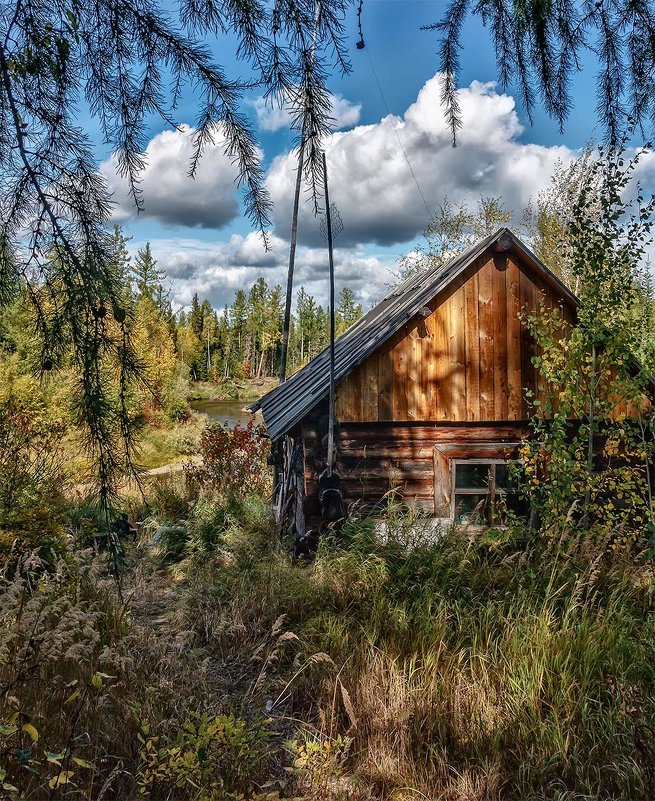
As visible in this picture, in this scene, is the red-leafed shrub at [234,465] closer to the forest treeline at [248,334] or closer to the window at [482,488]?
the window at [482,488]

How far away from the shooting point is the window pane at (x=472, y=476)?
27.0 ft

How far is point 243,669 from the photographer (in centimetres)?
446

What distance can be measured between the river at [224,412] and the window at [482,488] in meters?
22.0

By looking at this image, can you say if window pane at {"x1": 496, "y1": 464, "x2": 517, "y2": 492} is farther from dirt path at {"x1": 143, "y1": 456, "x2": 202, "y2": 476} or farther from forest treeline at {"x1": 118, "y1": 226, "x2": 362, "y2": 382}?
forest treeline at {"x1": 118, "y1": 226, "x2": 362, "y2": 382}

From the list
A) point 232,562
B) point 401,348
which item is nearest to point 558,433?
point 401,348

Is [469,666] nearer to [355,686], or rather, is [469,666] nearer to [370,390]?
[355,686]

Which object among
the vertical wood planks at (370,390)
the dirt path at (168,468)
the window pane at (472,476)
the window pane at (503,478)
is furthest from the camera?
the dirt path at (168,468)

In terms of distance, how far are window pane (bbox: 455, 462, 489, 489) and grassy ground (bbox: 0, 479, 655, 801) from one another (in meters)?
2.32

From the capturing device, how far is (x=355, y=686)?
382cm

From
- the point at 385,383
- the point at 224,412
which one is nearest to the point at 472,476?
the point at 385,383

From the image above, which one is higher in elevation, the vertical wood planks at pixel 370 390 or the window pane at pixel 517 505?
the vertical wood planks at pixel 370 390

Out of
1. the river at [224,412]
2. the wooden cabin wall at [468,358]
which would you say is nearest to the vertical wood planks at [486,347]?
the wooden cabin wall at [468,358]

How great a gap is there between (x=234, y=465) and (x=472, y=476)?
6.01 meters

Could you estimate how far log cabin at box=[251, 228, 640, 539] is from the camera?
24.6 feet
